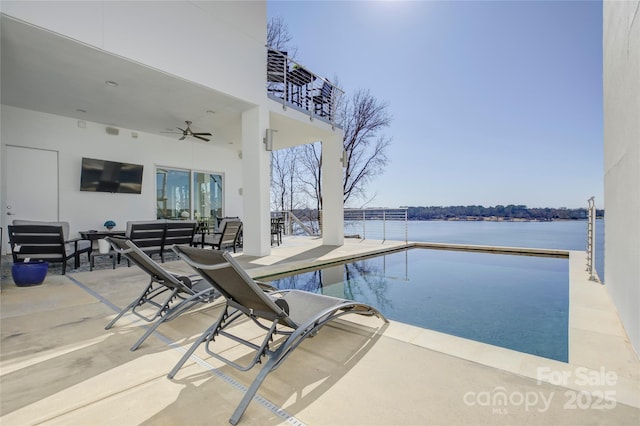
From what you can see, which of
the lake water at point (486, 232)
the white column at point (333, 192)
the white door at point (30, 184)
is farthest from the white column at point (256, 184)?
the lake water at point (486, 232)

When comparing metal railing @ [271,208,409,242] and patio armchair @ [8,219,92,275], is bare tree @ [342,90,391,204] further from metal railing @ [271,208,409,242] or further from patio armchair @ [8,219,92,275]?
patio armchair @ [8,219,92,275]

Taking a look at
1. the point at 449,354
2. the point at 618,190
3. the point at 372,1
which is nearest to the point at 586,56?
the point at 372,1

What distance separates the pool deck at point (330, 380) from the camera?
1.32 meters

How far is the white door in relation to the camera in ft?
18.7

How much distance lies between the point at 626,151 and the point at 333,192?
584 cm

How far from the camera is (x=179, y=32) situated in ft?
15.1

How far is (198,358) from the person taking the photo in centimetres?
188

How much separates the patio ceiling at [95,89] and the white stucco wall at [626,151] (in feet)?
16.6

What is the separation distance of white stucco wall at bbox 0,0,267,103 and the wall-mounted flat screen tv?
361cm

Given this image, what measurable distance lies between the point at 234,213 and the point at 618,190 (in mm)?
8705

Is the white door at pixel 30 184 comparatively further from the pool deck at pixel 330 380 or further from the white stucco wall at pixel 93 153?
the pool deck at pixel 330 380

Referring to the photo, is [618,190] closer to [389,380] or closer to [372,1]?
[389,380]

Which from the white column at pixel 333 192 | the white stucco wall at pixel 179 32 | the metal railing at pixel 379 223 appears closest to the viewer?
the white stucco wall at pixel 179 32

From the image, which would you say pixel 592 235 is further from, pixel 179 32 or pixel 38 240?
pixel 38 240
